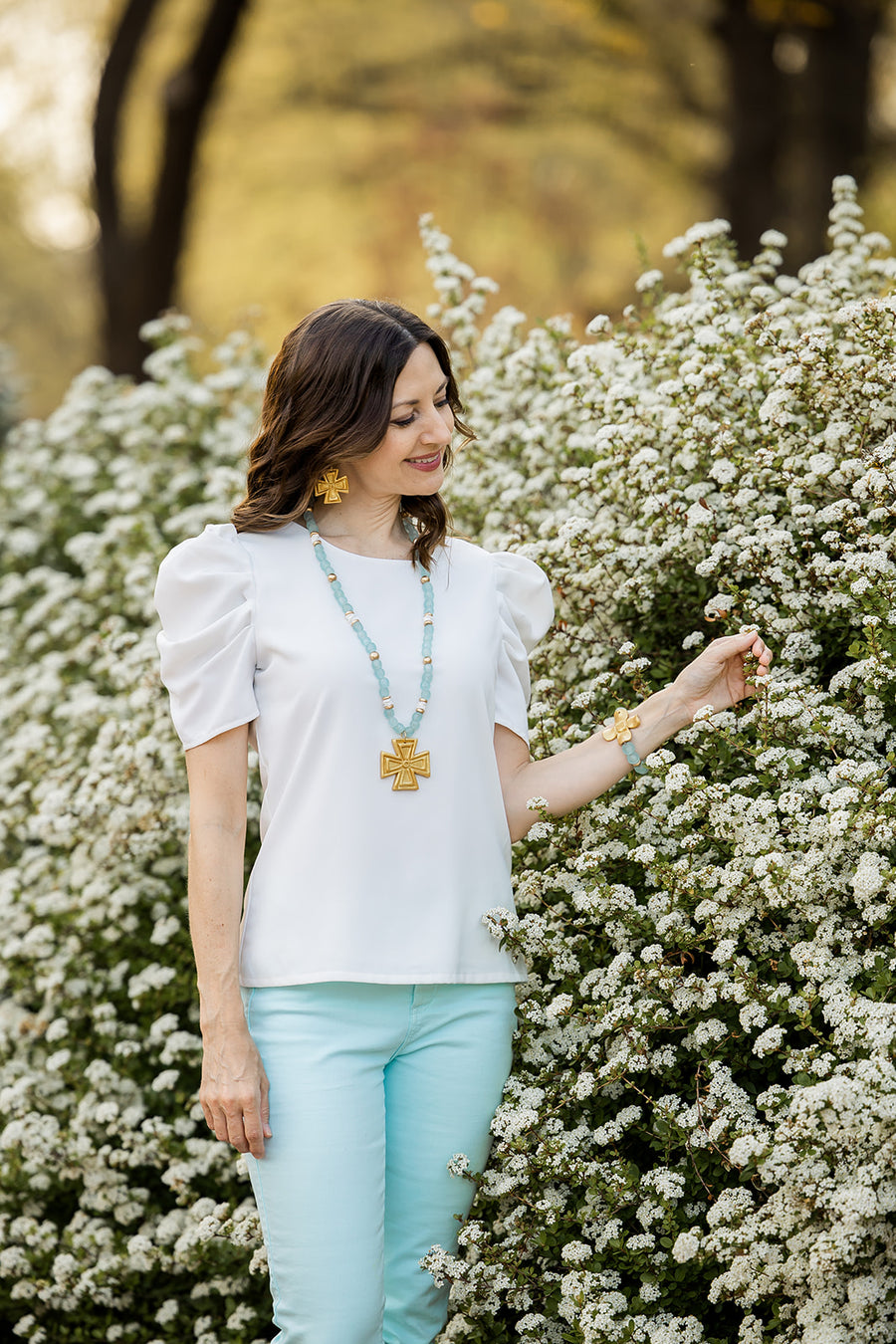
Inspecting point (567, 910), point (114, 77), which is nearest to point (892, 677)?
point (567, 910)

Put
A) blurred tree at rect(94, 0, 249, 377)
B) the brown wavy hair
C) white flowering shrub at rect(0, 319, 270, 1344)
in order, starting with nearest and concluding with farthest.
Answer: the brown wavy hair, white flowering shrub at rect(0, 319, 270, 1344), blurred tree at rect(94, 0, 249, 377)

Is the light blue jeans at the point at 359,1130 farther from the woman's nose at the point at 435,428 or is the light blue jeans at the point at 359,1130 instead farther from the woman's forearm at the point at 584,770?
the woman's nose at the point at 435,428

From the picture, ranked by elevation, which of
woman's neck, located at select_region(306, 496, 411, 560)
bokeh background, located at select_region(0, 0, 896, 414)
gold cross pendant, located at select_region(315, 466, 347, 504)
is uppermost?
bokeh background, located at select_region(0, 0, 896, 414)

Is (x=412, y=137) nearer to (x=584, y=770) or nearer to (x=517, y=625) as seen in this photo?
(x=517, y=625)

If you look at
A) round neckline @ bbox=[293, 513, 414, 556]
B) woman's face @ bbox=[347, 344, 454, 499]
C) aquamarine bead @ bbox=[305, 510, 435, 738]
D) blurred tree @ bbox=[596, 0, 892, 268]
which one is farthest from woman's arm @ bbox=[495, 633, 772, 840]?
blurred tree @ bbox=[596, 0, 892, 268]

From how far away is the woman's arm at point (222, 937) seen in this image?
253 cm

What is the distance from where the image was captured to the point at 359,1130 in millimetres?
2545

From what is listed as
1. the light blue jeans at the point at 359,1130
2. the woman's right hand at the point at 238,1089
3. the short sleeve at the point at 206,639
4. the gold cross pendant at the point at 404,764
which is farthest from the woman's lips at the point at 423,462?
the woman's right hand at the point at 238,1089

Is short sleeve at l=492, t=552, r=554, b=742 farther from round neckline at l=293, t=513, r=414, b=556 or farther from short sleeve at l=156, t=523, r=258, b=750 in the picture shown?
short sleeve at l=156, t=523, r=258, b=750

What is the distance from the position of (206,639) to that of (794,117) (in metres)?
9.60

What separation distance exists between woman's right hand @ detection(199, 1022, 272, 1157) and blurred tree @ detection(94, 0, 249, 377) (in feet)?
24.4

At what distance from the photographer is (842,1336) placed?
7.85 ft

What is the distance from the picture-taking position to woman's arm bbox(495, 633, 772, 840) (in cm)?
293

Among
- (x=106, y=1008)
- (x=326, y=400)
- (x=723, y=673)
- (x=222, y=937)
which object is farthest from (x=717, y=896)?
(x=106, y=1008)
